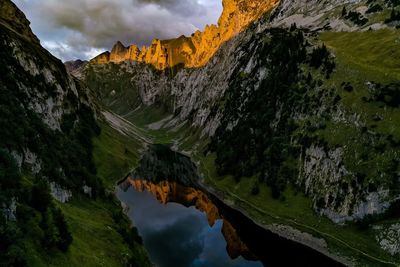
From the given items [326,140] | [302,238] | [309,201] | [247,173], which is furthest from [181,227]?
[326,140]

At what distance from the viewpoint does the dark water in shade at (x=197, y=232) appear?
81.4m

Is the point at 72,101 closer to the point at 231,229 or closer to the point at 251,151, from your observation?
the point at 251,151

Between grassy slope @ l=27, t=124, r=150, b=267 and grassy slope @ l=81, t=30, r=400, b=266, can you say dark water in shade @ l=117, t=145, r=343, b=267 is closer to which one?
grassy slope @ l=81, t=30, r=400, b=266

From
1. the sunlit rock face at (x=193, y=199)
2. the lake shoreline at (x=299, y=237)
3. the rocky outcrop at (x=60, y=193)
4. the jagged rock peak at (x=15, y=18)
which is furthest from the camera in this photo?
the jagged rock peak at (x=15, y=18)

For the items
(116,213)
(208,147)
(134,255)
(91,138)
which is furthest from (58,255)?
(208,147)

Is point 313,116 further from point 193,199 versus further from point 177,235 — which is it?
point 177,235

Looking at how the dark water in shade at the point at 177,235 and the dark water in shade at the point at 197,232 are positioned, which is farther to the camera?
the dark water in shade at the point at 177,235

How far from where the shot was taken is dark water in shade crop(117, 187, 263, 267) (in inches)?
3260

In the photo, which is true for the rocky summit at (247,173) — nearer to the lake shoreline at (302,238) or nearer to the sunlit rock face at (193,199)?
the lake shoreline at (302,238)

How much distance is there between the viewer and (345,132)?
340 feet

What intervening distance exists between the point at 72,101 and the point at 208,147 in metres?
63.3

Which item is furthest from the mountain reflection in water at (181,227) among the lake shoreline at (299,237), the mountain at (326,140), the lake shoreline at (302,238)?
the mountain at (326,140)

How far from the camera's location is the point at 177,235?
100 m

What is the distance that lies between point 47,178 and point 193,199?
218 ft
